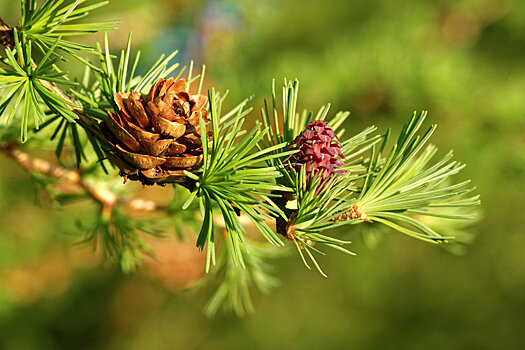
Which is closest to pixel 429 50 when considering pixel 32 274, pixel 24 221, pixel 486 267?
pixel 486 267

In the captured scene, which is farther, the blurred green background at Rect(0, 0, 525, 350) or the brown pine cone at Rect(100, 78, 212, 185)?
the blurred green background at Rect(0, 0, 525, 350)

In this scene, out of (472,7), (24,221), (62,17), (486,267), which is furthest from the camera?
(486,267)

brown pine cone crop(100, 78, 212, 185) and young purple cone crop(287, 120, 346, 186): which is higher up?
young purple cone crop(287, 120, 346, 186)

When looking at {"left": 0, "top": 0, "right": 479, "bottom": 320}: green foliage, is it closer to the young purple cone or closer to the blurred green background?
the young purple cone

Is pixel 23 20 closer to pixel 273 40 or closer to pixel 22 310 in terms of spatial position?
pixel 273 40

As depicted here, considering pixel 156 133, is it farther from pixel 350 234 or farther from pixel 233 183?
pixel 350 234

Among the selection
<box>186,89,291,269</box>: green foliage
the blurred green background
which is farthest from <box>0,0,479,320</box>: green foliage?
the blurred green background
